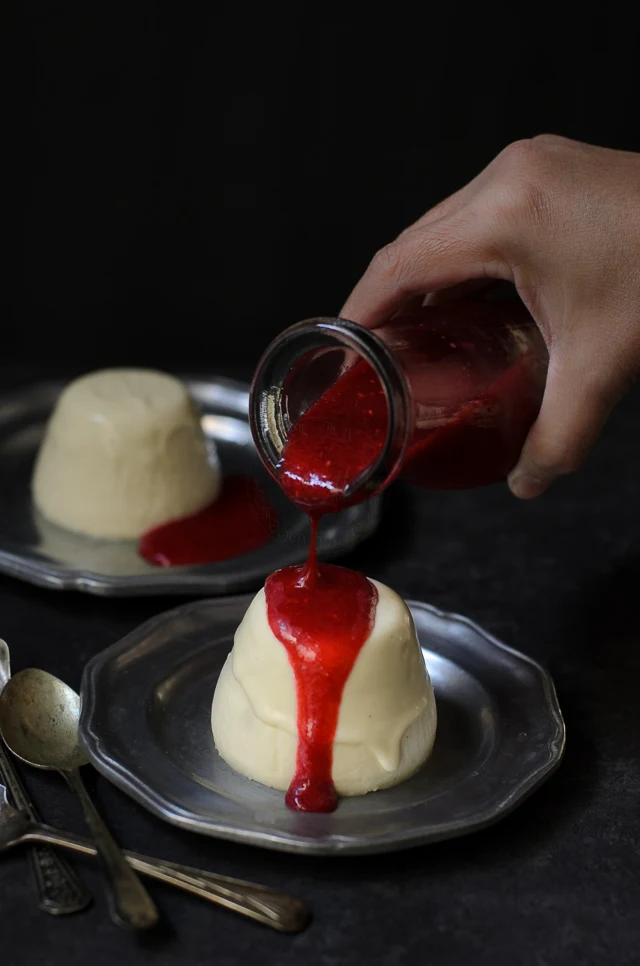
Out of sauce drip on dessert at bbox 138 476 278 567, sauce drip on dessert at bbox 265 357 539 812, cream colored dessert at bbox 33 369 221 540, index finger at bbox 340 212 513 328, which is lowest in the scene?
sauce drip on dessert at bbox 138 476 278 567

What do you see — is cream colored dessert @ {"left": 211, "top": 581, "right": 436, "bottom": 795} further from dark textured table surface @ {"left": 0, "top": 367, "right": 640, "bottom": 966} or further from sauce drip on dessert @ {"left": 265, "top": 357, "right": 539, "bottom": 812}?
dark textured table surface @ {"left": 0, "top": 367, "right": 640, "bottom": 966}

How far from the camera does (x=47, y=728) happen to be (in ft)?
5.94

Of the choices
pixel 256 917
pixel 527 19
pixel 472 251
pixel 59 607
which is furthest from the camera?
pixel 527 19

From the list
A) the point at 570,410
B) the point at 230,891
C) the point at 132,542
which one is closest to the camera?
the point at 230,891

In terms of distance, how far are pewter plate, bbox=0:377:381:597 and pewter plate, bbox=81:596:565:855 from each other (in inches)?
6.7

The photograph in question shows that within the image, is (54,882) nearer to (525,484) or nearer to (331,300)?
(525,484)

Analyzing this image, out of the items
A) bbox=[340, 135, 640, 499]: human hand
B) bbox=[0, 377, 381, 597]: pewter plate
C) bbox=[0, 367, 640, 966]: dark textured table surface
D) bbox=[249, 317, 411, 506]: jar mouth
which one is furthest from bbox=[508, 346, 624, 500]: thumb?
bbox=[0, 377, 381, 597]: pewter plate

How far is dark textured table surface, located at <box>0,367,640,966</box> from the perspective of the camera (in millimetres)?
1514

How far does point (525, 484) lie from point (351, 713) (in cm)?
49

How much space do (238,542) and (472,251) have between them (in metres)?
0.88

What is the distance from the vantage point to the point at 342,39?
125 inches

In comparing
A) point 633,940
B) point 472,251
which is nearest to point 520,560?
point 472,251

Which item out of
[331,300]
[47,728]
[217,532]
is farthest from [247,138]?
[47,728]

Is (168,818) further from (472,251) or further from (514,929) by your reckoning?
(472,251)
